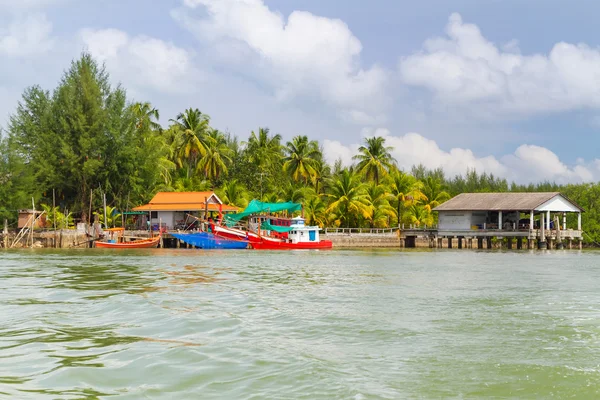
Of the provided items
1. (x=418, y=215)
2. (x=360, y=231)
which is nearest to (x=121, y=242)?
(x=360, y=231)

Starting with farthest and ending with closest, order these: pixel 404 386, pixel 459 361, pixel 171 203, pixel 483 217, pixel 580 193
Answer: pixel 580 193
pixel 483 217
pixel 171 203
pixel 459 361
pixel 404 386

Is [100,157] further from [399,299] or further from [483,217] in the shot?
[399,299]

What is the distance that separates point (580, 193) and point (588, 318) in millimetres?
59808

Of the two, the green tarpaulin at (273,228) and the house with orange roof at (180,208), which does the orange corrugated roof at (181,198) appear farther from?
the green tarpaulin at (273,228)

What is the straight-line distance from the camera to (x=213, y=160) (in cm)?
6456

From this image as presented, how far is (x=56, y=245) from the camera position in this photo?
46.5 meters

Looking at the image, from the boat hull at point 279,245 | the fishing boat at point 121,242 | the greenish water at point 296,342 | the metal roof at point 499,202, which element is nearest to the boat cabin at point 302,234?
the boat hull at point 279,245

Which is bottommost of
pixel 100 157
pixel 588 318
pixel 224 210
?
pixel 588 318

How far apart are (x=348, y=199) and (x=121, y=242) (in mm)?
20033

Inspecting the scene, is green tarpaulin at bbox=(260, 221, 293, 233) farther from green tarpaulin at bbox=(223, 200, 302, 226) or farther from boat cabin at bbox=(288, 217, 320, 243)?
green tarpaulin at bbox=(223, 200, 302, 226)

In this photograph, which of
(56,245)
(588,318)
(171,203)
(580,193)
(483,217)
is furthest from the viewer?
(580,193)

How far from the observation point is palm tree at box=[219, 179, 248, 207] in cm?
5811

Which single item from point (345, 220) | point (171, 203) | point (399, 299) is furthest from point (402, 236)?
point (399, 299)

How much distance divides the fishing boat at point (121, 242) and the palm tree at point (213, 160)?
16493 millimetres
